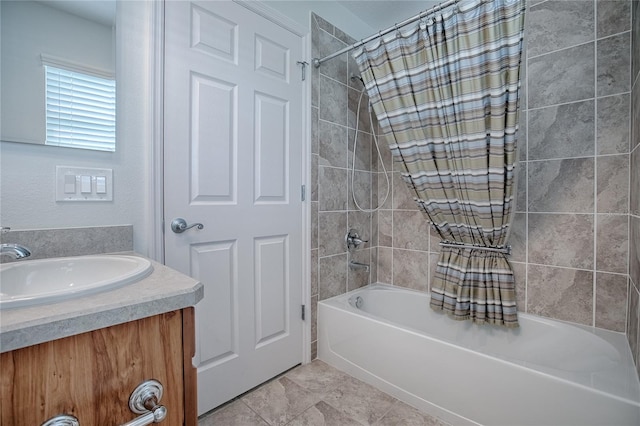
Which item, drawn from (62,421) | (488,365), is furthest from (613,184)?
(62,421)

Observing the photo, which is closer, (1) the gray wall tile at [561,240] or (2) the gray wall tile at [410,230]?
(1) the gray wall tile at [561,240]

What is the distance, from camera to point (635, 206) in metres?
1.25

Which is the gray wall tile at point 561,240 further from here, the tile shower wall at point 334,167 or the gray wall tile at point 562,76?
the tile shower wall at point 334,167

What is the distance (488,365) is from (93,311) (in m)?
1.43

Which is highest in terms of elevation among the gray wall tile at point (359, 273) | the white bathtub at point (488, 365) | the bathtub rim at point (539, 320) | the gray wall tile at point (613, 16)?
the gray wall tile at point (613, 16)

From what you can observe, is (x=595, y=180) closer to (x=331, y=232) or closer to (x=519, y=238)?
(x=519, y=238)

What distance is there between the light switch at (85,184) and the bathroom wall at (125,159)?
1.8 inches

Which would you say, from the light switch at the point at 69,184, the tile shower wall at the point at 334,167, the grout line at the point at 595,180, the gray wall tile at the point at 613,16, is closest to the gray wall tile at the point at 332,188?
the tile shower wall at the point at 334,167

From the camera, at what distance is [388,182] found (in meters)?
2.31

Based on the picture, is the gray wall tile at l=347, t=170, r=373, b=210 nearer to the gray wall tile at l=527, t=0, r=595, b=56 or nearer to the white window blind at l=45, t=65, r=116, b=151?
the gray wall tile at l=527, t=0, r=595, b=56

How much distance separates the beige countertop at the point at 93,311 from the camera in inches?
20.4

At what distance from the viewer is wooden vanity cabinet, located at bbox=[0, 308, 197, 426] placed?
0.53 meters

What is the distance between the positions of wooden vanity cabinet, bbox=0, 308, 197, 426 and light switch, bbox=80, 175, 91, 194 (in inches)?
30.7

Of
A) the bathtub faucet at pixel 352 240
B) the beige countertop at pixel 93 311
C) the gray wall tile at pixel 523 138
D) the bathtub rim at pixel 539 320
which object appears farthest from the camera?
the bathtub faucet at pixel 352 240
